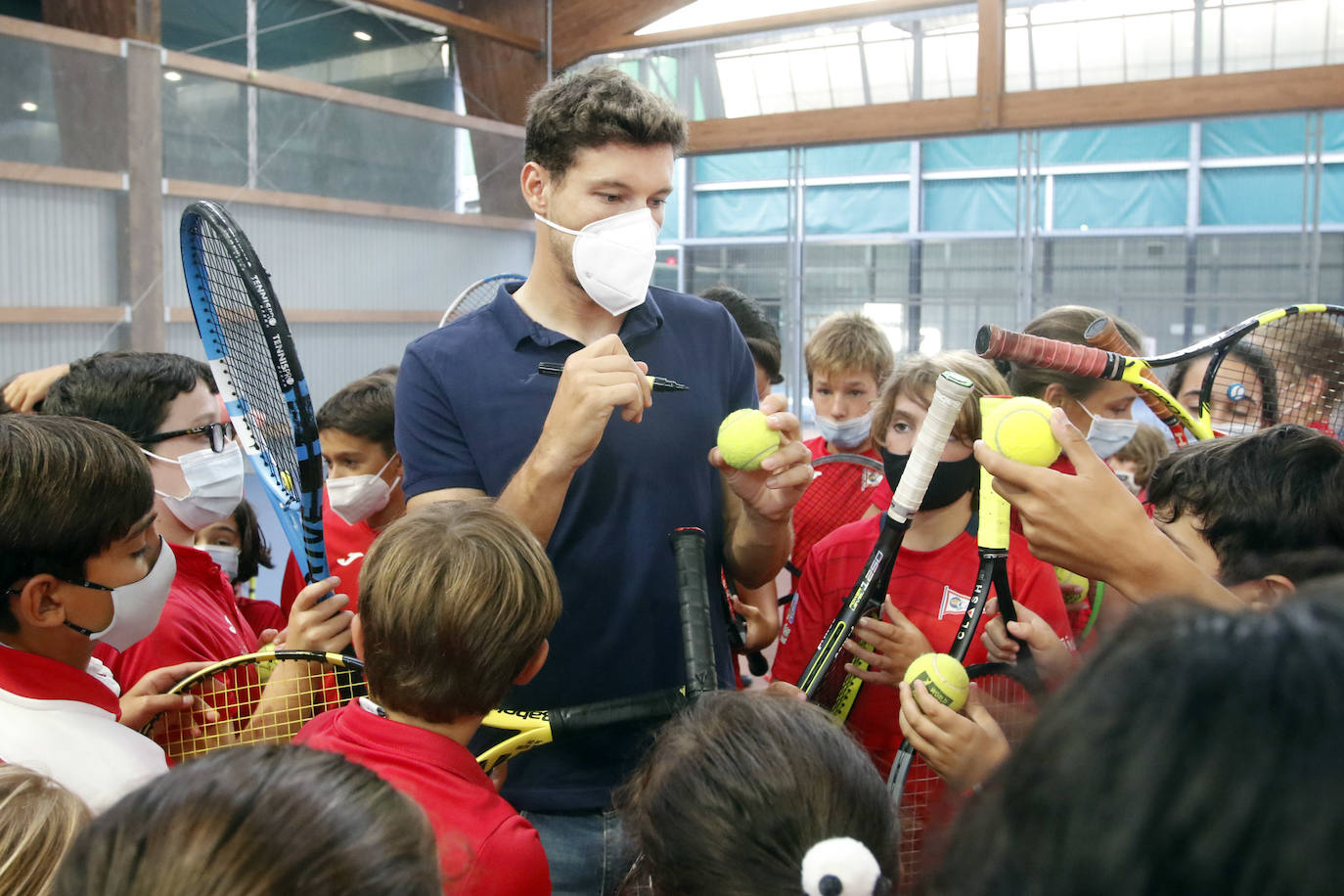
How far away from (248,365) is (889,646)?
4.68 ft

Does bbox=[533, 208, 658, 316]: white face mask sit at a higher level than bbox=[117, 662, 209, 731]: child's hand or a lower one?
higher

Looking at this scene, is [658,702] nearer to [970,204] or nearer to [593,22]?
[970,204]

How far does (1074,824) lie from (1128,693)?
6 cm

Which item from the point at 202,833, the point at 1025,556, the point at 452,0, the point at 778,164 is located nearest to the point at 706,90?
the point at 778,164

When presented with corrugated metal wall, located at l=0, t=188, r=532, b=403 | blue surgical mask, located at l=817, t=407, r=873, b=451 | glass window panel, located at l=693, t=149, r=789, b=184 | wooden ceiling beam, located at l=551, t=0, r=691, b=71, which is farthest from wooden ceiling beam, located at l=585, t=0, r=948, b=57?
blue surgical mask, located at l=817, t=407, r=873, b=451

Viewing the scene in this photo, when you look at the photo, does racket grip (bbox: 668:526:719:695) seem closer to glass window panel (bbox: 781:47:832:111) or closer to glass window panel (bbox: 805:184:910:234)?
glass window panel (bbox: 805:184:910:234)

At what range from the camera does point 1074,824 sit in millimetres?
445

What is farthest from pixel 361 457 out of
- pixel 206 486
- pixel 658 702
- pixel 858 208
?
pixel 858 208

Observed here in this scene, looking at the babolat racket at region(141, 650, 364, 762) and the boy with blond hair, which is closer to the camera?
the babolat racket at region(141, 650, 364, 762)

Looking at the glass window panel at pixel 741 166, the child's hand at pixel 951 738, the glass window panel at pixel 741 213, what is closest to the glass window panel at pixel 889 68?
the glass window panel at pixel 741 166

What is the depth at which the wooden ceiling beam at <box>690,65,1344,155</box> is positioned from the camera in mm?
4820

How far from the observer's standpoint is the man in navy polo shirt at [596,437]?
160 centimetres

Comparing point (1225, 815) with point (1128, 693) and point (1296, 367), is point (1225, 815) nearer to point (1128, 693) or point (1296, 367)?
point (1128, 693)

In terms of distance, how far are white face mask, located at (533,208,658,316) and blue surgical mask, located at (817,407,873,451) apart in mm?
1628
